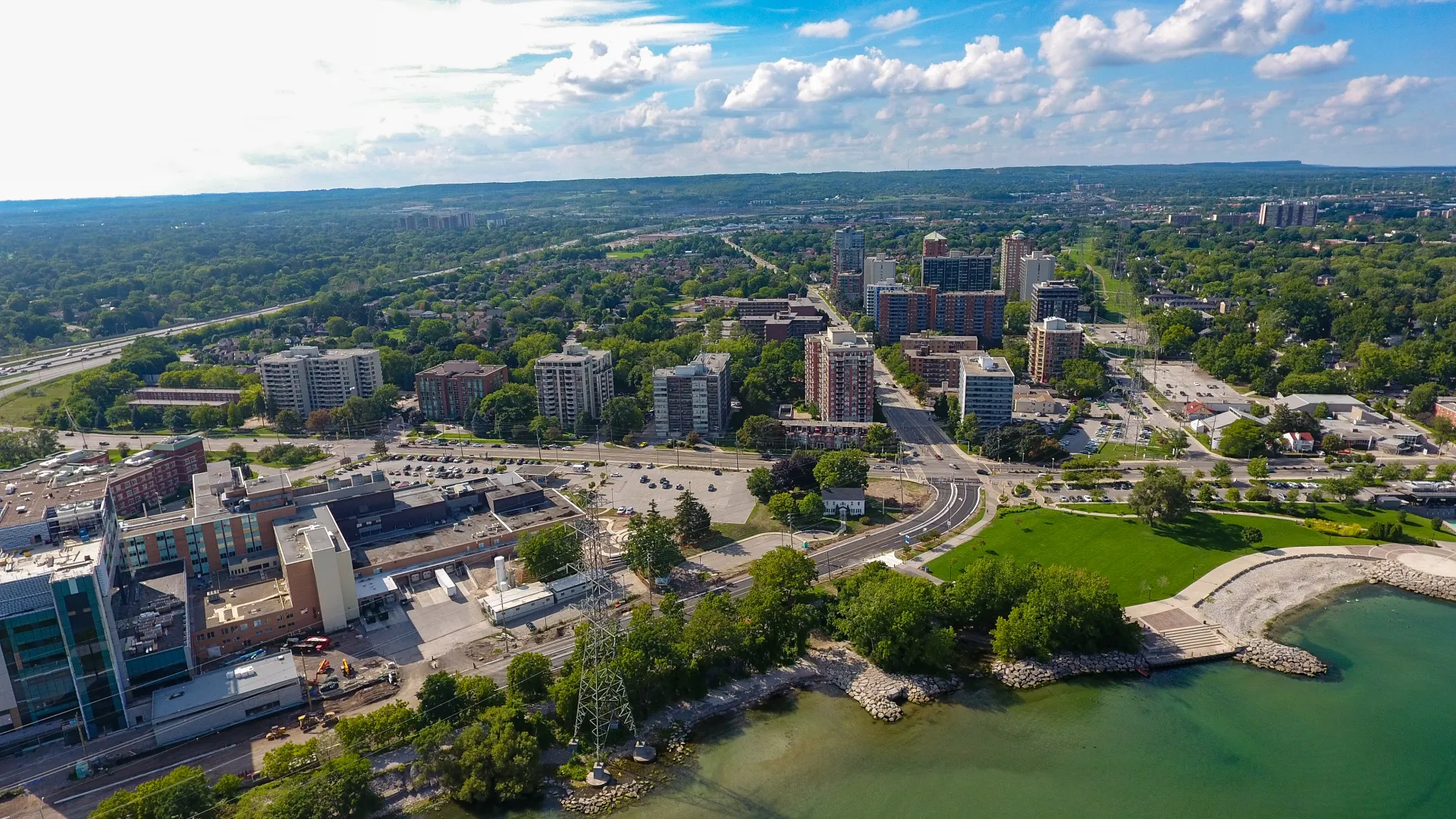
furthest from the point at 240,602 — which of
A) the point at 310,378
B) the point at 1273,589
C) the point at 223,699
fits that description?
the point at 1273,589

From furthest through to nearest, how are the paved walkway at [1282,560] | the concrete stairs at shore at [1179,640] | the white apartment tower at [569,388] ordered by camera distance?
the white apartment tower at [569,388]
the paved walkway at [1282,560]
the concrete stairs at shore at [1179,640]

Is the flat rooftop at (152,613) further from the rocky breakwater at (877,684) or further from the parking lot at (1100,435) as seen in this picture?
the parking lot at (1100,435)

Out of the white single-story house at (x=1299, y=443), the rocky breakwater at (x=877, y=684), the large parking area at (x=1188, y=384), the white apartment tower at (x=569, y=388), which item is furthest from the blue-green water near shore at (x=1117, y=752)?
the large parking area at (x=1188, y=384)

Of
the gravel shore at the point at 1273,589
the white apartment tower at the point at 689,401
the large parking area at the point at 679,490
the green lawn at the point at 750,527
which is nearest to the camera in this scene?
the gravel shore at the point at 1273,589

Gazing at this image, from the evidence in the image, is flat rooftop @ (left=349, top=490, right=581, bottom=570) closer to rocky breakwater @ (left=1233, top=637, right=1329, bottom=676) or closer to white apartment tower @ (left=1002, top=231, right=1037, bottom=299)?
rocky breakwater @ (left=1233, top=637, right=1329, bottom=676)

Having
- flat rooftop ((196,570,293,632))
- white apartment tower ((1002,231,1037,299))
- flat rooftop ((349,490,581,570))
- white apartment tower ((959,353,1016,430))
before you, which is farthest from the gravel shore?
white apartment tower ((1002,231,1037,299))

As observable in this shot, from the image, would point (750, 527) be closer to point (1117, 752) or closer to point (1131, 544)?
point (1131, 544)

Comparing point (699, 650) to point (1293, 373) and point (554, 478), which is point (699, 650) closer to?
point (554, 478)

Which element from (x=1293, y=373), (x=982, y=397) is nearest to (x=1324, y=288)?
(x=1293, y=373)
